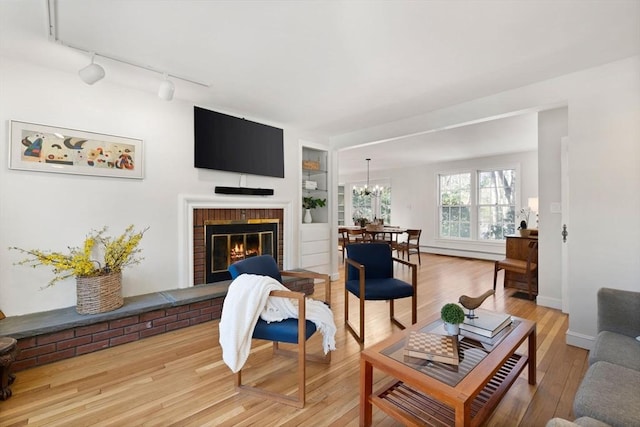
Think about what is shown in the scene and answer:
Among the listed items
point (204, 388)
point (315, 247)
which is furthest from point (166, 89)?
point (315, 247)

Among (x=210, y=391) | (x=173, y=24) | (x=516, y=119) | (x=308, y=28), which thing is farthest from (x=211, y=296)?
(x=516, y=119)

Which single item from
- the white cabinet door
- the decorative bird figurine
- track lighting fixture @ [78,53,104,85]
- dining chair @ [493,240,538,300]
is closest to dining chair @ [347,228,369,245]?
the white cabinet door

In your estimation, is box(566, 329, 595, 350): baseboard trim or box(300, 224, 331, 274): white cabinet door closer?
box(566, 329, 595, 350): baseboard trim

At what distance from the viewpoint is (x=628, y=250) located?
2359 millimetres

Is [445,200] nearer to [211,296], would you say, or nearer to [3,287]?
[211,296]

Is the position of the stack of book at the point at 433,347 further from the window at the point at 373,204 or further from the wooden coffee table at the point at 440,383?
the window at the point at 373,204

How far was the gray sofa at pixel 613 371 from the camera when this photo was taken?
1157 millimetres

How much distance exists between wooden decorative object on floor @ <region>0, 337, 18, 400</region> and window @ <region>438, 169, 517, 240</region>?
25.5 ft

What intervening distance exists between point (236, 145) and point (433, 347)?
3.06m

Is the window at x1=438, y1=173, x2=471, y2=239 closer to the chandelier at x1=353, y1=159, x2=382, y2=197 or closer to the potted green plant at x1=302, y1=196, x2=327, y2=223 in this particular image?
the chandelier at x1=353, y1=159, x2=382, y2=197

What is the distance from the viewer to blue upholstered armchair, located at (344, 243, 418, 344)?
2701 mm

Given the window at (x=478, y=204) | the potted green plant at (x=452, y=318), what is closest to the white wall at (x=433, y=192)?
the window at (x=478, y=204)

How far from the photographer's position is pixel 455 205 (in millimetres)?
7559

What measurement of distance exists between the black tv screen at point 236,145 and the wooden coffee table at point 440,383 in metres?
2.76
